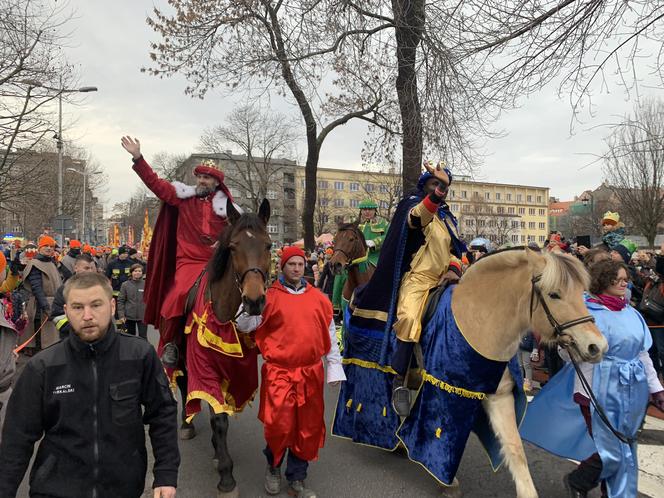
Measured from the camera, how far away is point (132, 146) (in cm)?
466

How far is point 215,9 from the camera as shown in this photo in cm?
1114

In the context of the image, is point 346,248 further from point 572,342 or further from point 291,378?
point 572,342

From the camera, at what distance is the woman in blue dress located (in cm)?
335

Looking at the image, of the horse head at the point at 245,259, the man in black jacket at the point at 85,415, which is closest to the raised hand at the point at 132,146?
the horse head at the point at 245,259

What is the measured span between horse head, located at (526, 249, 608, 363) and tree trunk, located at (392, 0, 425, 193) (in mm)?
5254

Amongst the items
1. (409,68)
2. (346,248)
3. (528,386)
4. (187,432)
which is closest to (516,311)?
(187,432)

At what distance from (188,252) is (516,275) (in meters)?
3.21

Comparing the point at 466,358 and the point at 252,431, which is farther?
the point at 252,431

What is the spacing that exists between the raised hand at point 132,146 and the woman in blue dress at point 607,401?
4.25 meters

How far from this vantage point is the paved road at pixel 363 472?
4035 mm

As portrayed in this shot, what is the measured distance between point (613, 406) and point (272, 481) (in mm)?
2688

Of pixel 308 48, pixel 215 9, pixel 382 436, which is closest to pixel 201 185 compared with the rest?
pixel 382 436

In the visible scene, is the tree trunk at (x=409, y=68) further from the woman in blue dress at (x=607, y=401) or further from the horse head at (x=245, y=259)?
the woman in blue dress at (x=607, y=401)

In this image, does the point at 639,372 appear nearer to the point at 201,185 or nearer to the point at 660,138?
the point at 660,138
